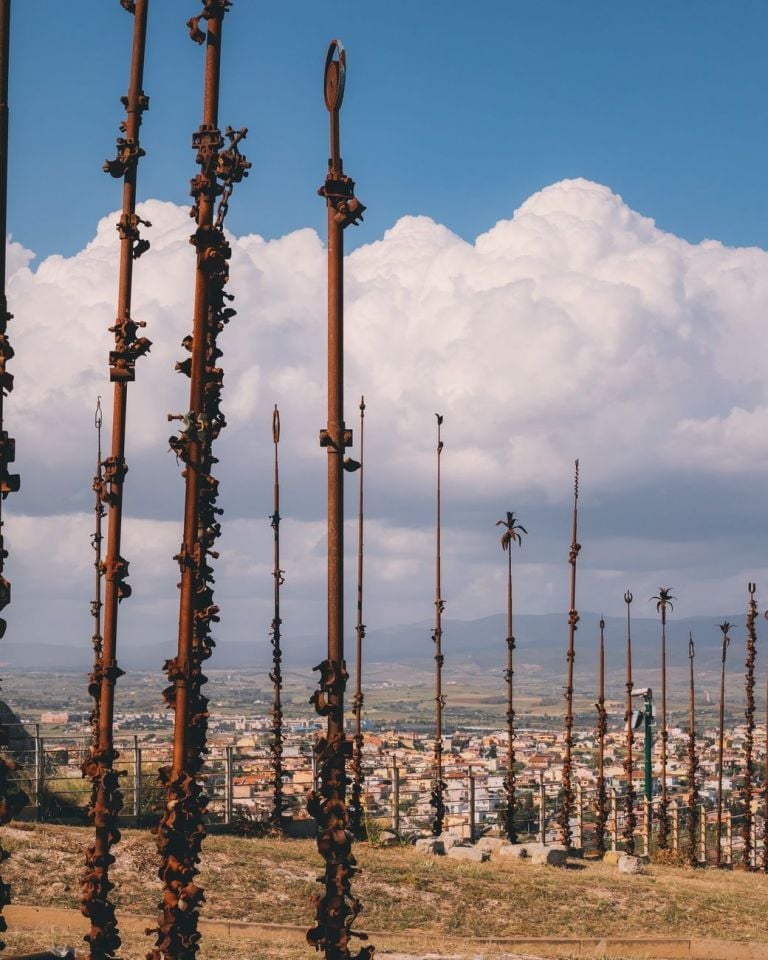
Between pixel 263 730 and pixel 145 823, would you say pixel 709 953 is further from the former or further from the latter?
pixel 263 730

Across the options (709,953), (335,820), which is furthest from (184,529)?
(709,953)

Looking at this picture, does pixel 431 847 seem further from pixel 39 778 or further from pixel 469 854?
pixel 39 778

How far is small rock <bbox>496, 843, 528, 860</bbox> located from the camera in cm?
2839

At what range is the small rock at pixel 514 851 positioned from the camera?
28.4m

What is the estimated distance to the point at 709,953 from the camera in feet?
66.7

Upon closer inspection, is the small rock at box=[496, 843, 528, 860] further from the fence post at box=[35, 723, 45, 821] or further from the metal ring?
the metal ring

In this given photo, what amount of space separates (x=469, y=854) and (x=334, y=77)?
1983 centimetres

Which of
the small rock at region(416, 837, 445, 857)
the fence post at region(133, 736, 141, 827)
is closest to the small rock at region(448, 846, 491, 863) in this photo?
the small rock at region(416, 837, 445, 857)

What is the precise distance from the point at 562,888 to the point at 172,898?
46.1ft

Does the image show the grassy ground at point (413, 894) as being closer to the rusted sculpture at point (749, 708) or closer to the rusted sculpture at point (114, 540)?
the rusted sculpture at point (114, 540)

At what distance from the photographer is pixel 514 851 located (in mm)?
28531

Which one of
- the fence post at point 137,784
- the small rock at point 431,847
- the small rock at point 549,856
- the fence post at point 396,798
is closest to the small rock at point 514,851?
the small rock at point 549,856

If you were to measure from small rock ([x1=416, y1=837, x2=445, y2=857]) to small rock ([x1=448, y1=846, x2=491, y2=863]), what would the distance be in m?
0.23

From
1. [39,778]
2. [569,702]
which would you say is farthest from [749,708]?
[39,778]
